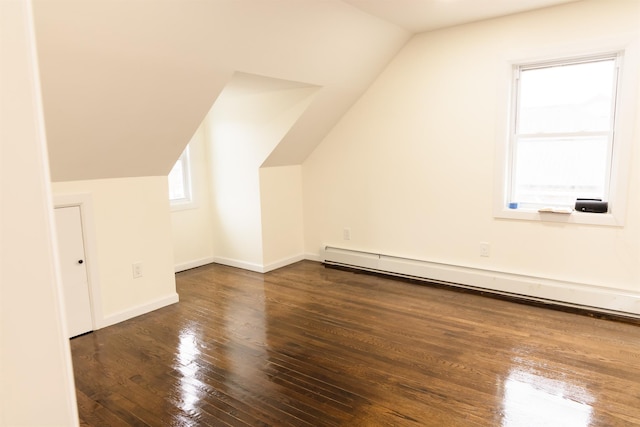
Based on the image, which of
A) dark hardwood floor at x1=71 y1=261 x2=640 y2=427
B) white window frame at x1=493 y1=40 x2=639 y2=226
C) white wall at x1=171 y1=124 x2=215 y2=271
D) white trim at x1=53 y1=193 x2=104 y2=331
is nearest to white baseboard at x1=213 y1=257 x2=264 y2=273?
white wall at x1=171 y1=124 x2=215 y2=271

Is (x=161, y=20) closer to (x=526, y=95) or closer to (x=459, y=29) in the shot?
(x=459, y=29)

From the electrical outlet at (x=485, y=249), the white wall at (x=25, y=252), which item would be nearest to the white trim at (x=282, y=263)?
the electrical outlet at (x=485, y=249)

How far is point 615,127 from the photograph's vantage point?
3246mm

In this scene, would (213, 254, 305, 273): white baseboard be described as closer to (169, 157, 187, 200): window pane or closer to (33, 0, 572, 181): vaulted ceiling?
(169, 157, 187, 200): window pane

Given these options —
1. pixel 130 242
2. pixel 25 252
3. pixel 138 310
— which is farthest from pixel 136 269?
pixel 25 252

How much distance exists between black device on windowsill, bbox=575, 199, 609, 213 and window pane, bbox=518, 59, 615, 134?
58cm

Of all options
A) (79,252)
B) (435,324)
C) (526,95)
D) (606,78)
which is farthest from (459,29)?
(79,252)

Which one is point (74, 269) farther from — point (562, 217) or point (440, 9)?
point (562, 217)

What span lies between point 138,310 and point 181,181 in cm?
187

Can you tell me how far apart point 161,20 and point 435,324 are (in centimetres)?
285

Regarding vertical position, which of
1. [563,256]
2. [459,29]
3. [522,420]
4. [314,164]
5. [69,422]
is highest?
[459,29]

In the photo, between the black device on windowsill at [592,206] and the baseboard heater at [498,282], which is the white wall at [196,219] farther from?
the black device on windowsill at [592,206]

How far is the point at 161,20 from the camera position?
2422 mm

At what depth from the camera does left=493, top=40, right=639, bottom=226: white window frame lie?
3131 mm
